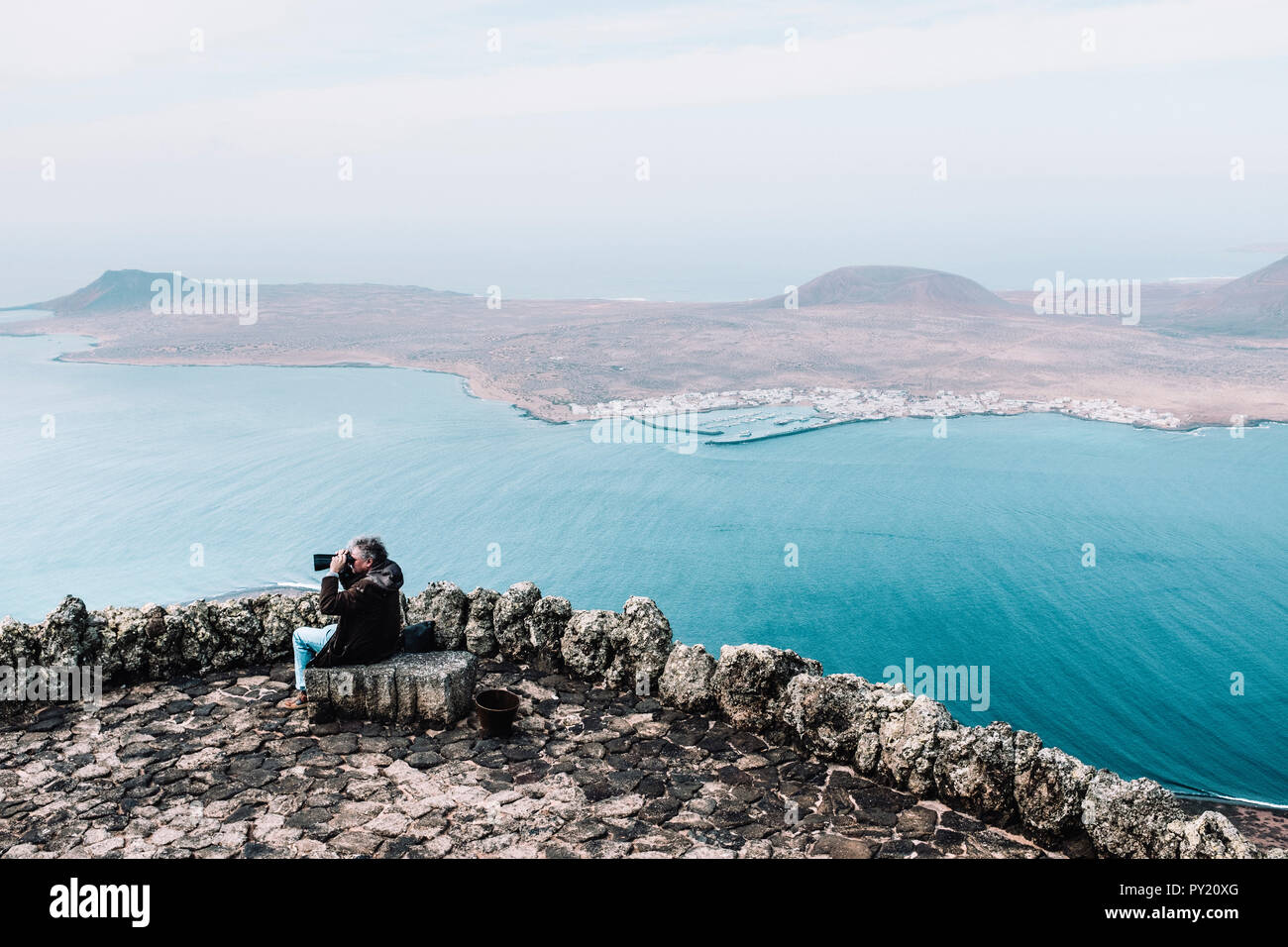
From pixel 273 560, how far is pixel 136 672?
2109 centimetres

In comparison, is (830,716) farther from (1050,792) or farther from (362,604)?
(362,604)

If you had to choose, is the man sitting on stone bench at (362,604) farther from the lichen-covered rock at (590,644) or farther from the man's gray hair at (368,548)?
the lichen-covered rock at (590,644)

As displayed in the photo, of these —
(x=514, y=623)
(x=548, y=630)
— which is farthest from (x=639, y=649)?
(x=514, y=623)

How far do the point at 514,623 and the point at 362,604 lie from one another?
6.95ft

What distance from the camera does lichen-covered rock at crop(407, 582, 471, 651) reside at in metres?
10.1

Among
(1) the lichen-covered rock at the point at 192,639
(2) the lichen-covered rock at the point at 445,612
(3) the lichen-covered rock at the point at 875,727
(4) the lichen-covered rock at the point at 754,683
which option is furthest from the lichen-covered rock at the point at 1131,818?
(1) the lichen-covered rock at the point at 192,639

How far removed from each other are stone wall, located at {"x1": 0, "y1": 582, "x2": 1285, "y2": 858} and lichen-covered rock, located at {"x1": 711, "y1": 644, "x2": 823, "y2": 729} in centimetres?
1

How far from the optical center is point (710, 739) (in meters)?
8.32

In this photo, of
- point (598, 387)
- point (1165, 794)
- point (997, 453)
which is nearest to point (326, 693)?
point (1165, 794)

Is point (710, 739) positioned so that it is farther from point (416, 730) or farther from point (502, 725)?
point (416, 730)

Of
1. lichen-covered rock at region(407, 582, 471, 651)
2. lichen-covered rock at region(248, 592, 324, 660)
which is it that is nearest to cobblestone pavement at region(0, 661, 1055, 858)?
lichen-covered rock at region(248, 592, 324, 660)

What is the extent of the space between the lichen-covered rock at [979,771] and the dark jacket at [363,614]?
4.65 meters

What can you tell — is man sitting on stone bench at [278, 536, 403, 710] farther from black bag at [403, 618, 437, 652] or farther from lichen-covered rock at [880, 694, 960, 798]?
lichen-covered rock at [880, 694, 960, 798]

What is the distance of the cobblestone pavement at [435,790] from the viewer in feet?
22.0
